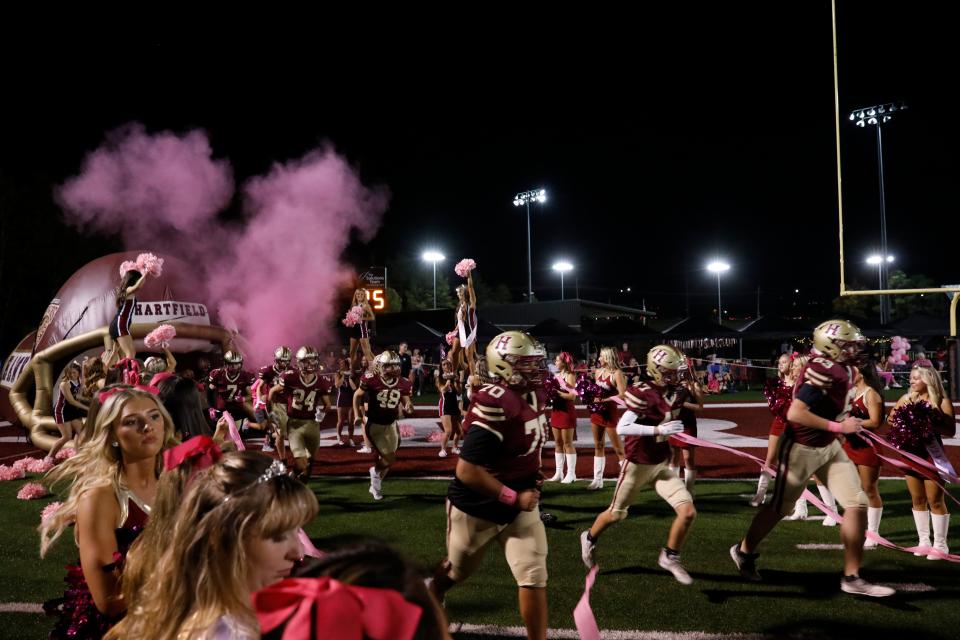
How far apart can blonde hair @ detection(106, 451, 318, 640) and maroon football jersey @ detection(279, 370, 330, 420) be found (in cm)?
756

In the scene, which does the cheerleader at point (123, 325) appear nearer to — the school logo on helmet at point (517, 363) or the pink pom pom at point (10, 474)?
the pink pom pom at point (10, 474)

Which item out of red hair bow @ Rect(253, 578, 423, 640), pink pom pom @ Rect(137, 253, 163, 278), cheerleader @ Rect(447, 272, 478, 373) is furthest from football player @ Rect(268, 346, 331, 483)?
red hair bow @ Rect(253, 578, 423, 640)

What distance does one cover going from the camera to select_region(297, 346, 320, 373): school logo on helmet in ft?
31.9

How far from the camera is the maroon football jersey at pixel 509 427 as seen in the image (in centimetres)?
438

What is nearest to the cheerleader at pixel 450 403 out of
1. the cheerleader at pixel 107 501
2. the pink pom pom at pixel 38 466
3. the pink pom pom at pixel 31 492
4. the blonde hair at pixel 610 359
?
the blonde hair at pixel 610 359

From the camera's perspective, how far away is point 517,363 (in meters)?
4.62

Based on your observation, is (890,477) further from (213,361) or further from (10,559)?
(213,361)

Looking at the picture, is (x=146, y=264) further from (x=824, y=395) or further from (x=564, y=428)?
(x=824, y=395)

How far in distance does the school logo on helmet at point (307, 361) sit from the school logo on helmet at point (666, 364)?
4.93 m

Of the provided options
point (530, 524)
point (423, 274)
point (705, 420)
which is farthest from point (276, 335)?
point (423, 274)

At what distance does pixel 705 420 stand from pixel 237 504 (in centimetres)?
1789

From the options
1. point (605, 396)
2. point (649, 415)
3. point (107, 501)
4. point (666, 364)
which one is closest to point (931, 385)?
point (666, 364)

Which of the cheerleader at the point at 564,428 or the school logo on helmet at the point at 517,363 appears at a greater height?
the school logo on helmet at the point at 517,363

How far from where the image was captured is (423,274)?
6969 cm
